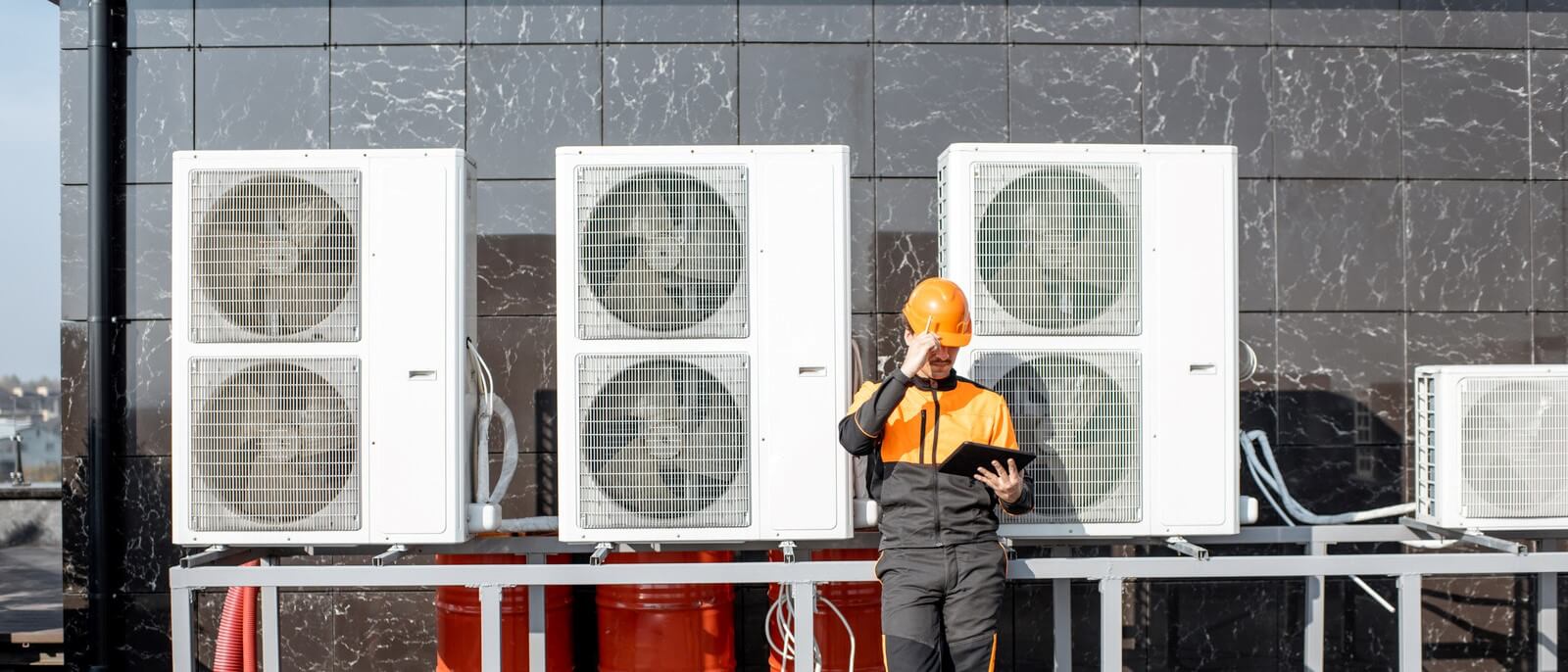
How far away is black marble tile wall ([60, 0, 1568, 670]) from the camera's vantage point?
4.58 m

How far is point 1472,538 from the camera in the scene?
A: 11.9 ft

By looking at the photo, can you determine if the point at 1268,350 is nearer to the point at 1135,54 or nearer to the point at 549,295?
the point at 1135,54

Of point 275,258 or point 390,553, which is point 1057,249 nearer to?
point 390,553

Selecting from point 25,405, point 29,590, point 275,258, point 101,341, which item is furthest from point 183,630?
point 25,405

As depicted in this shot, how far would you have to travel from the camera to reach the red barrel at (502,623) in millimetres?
3855

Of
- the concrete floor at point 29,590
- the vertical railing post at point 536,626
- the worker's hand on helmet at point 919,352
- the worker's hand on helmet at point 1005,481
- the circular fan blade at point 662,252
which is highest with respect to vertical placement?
the circular fan blade at point 662,252

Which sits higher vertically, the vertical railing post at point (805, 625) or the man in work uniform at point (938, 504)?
the man in work uniform at point (938, 504)

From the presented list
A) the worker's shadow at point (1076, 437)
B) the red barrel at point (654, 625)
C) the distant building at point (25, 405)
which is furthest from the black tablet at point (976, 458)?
the distant building at point (25, 405)

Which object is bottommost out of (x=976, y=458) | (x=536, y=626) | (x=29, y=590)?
(x=29, y=590)

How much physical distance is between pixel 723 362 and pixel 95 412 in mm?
2826

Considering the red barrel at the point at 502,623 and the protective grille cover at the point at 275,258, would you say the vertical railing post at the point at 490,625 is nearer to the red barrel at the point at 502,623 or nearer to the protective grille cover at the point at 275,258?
the red barrel at the point at 502,623

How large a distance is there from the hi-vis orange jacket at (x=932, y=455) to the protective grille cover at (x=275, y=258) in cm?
152

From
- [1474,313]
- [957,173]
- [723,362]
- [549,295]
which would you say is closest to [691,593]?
[723,362]

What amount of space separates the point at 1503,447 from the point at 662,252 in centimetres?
269
